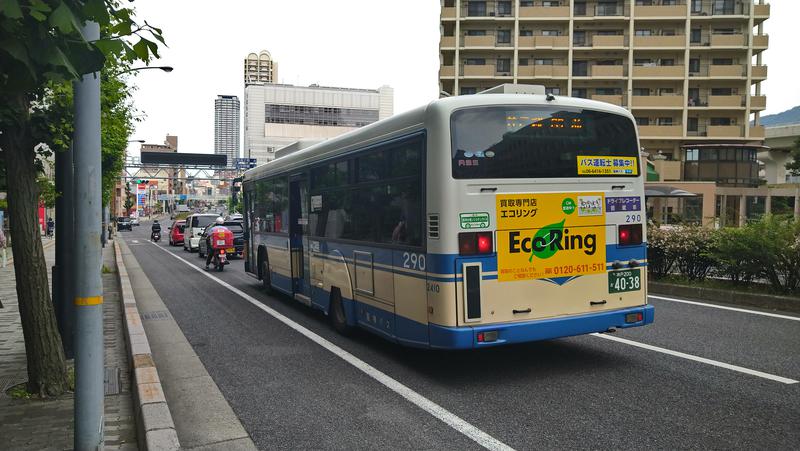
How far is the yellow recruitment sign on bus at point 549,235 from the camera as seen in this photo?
6348 millimetres

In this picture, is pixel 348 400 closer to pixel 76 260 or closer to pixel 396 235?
pixel 396 235

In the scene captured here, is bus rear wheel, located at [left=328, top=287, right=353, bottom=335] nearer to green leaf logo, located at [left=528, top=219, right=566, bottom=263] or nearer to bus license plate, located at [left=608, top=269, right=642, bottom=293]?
green leaf logo, located at [left=528, top=219, right=566, bottom=263]

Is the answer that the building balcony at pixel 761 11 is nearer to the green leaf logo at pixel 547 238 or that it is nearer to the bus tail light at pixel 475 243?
the green leaf logo at pixel 547 238

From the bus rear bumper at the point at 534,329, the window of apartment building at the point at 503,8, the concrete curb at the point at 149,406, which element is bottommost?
the concrete curb at the point at 149,406

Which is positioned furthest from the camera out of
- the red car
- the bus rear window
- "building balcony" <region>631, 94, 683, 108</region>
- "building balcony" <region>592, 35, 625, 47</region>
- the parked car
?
"building balcony" <region>592, 35, 625, 47</region>

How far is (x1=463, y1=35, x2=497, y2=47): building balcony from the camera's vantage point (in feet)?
176

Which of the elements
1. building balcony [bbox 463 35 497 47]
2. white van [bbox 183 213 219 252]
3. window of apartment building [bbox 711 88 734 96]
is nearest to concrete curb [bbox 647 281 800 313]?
white van [bbox 183 213 219 252]

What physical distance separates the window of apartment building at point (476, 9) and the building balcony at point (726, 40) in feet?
62.9

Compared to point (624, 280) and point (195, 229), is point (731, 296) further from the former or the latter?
point (195, 229)

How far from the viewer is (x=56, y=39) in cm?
321

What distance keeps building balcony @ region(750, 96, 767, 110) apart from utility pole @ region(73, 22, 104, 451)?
58498 millimetres

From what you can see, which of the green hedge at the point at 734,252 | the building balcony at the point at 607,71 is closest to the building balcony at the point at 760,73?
the building balcony at the point at 607,71

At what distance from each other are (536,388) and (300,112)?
106 m

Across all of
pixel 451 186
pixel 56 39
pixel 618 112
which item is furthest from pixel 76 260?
pixel 618 112
